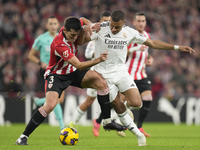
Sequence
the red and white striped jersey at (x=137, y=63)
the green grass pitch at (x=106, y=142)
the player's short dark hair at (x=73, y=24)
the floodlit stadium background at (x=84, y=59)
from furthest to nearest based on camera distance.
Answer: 1. the floodlit stadium background at (x=84, y=59)
2. the red and white striped jersey at (x=137, y=63)
3. the player's short dark hair at (x=73, y=24)
4. the green grass pitch at (x=106, y=142)

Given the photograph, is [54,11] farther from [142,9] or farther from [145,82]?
[145,82]

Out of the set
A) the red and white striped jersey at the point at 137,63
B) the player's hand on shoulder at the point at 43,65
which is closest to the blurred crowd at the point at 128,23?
the player's hand on shoulder at the point at 43,65

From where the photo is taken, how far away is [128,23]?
15.8 meters

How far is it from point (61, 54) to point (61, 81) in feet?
1.70

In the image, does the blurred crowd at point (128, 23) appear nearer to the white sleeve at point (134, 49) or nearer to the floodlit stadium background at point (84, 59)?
the floodlit stadium background at point (84, 59)

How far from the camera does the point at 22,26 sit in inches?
548

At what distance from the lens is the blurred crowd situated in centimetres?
1232

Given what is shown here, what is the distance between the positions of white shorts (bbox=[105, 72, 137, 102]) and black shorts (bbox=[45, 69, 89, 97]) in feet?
1.56

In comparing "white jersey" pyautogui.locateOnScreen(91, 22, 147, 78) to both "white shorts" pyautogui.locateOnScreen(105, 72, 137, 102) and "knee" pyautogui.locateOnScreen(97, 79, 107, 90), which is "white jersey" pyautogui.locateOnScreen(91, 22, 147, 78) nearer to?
"white shorts" pyautogui.locateOnScreen(105, 72, 137, 102)

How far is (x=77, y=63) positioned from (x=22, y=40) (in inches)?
341

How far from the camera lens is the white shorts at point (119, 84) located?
224 inches

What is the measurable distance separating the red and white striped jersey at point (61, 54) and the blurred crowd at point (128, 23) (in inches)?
240

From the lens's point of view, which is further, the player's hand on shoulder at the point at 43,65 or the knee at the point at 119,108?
the player's hand on shoulder at the point at 43,65

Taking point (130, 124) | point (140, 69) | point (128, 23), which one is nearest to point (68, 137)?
point (130, 124)
